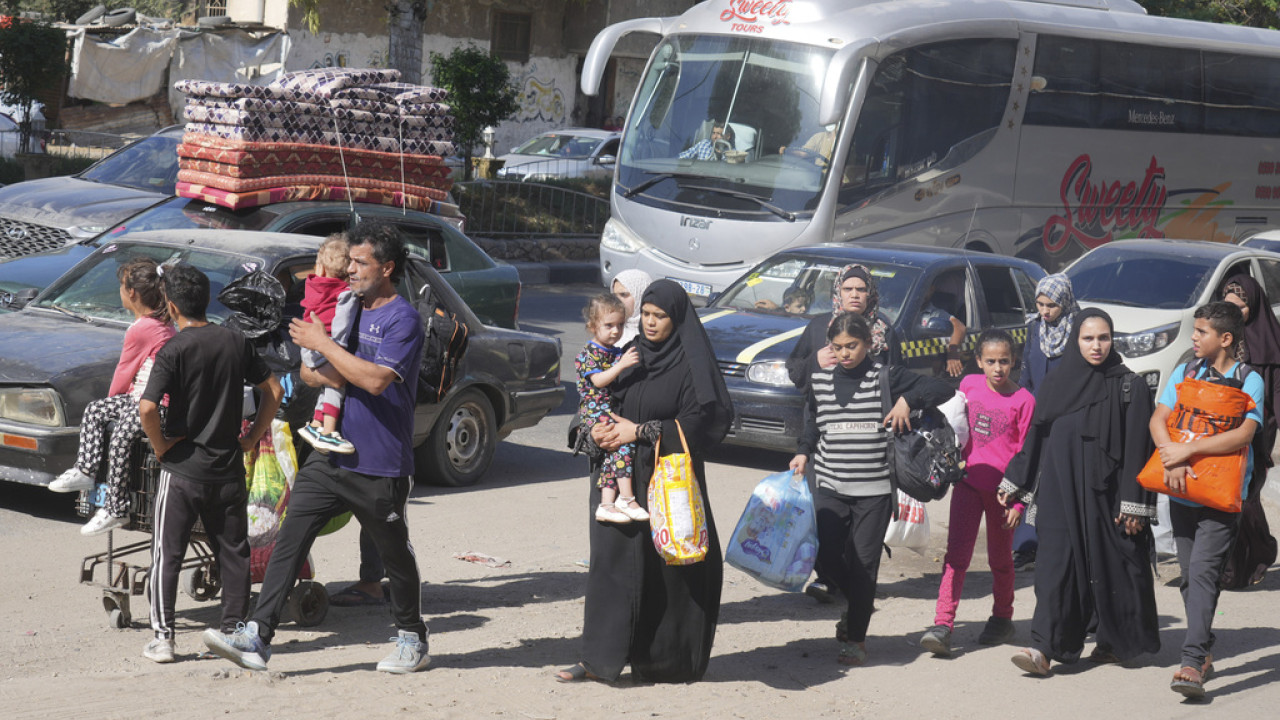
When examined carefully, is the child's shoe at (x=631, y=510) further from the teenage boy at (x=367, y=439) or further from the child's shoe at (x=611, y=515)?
the teenage boy at (x=367, y=439)

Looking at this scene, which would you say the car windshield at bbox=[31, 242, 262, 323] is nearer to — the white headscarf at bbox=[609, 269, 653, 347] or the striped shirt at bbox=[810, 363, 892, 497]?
the white headscarf at bbox=[609, 269, 653, 347]

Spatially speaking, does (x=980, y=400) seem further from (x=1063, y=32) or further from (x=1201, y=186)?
(x=1201, y=186)

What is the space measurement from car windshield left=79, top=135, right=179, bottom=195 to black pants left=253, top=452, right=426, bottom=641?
824 cm

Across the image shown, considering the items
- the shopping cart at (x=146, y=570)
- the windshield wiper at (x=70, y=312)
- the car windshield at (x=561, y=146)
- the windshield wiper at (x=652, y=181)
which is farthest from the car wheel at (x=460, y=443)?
the car windshield at (x=561, y=146)

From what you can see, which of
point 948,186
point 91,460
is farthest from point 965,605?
point 948,186

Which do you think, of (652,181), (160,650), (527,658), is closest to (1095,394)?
(527,658)

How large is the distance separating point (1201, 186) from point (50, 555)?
1653cm

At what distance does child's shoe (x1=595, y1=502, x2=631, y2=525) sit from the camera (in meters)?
5.28

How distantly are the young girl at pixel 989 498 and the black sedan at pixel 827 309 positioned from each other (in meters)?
3.13

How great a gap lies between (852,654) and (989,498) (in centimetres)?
101

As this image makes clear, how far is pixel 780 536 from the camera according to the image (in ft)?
19.8

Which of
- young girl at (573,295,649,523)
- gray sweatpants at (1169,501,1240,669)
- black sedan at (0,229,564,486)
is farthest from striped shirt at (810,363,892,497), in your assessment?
black sedan at (0,229,564,486)

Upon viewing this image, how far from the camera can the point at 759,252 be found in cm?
1491

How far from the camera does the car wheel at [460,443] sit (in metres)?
8.80
